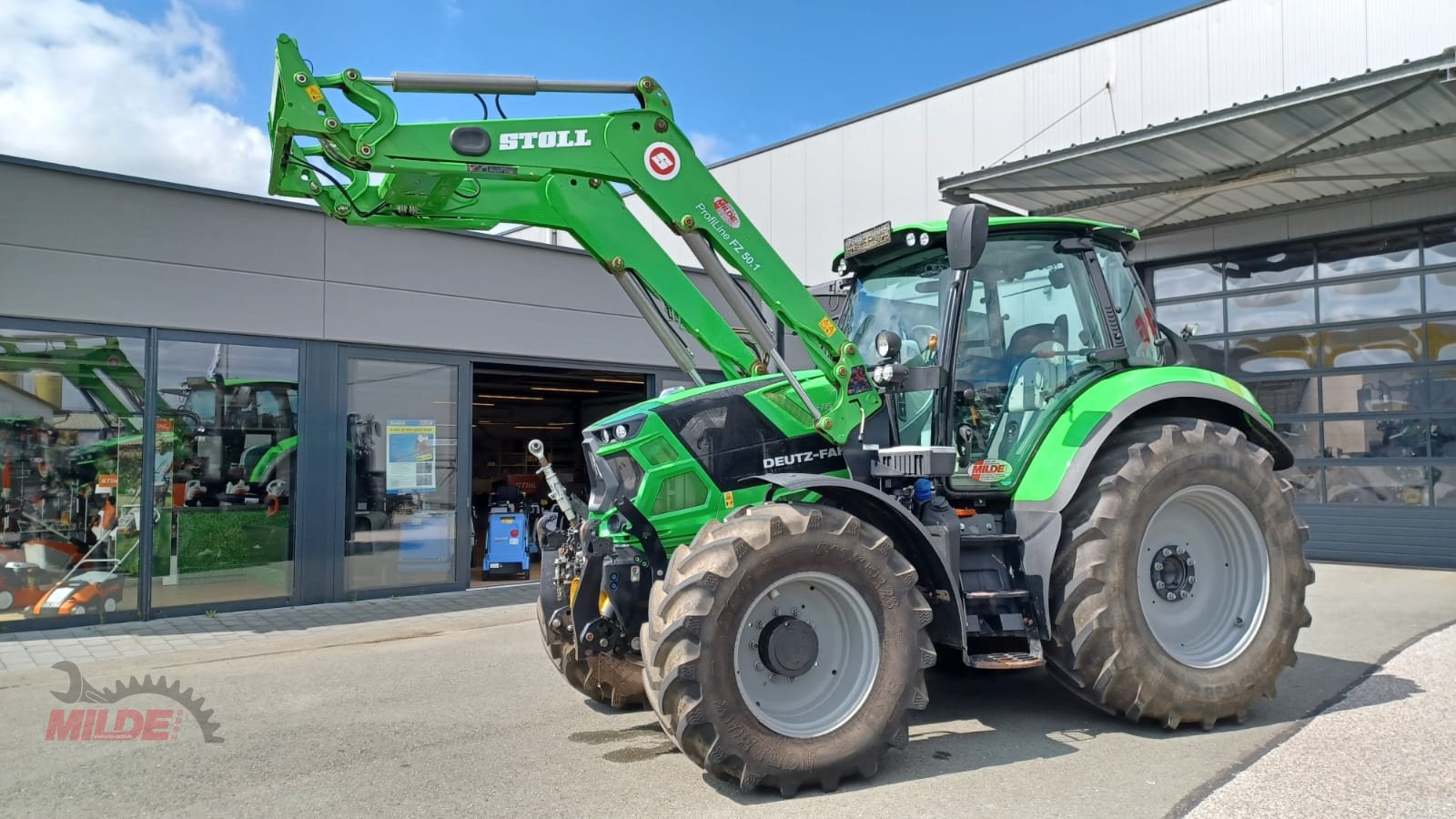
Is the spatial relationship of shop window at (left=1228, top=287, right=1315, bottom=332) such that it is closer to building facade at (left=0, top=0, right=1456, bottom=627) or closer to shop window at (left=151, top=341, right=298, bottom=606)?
building facade at (left=0, top=0, right=1456, bottom=627)

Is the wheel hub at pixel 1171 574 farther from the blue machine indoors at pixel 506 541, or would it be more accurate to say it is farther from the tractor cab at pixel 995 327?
the blue machine indoors at pixel 506 541

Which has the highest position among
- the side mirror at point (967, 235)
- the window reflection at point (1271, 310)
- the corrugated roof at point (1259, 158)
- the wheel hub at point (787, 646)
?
the corrugated roof at point (1259, 158)

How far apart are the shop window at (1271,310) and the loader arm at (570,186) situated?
10.7m

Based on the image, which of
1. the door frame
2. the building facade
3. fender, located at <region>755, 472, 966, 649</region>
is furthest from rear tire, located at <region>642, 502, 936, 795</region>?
the door frame

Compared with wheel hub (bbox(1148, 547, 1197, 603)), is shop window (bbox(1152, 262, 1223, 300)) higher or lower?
higher

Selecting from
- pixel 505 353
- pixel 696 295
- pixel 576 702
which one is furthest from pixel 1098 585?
pixel 505 353

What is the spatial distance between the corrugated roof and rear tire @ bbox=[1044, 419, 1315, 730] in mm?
5423

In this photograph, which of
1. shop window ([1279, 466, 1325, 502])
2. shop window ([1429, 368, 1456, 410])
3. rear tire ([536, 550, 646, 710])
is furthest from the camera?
shop window ([1279, 466, 1325, 502])

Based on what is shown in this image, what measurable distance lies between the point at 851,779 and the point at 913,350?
2430 mm

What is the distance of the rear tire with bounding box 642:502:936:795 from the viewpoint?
397 centimetres

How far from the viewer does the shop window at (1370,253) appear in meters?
12.1

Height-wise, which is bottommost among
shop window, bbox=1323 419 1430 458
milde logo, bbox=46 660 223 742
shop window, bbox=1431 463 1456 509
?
milde logo, bbox=46 660 223 742

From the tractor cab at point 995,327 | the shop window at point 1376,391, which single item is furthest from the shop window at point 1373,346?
the tractor cab at point 995,327

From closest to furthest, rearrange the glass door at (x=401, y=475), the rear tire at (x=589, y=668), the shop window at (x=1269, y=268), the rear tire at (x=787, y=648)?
the rear tire at (x=787, y=648), the rear tire at (x=589, y=668), the glass door at (x=401, y=475), the shop window at (x=1269, y=268)
